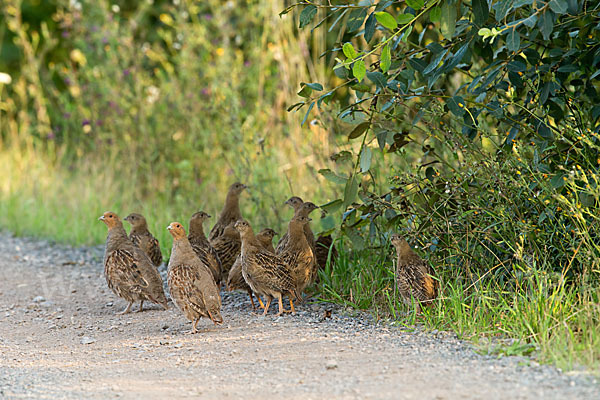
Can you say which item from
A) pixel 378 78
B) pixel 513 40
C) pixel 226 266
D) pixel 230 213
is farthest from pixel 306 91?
pixel 230 213

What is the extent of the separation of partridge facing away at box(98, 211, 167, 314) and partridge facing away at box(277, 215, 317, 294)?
1026 millimetres

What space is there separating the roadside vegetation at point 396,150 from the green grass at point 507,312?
0.05 ft

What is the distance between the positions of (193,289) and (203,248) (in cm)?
112

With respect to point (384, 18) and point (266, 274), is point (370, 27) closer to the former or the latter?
point (384, 18)

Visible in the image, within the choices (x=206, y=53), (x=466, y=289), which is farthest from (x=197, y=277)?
(x=206, y=53)

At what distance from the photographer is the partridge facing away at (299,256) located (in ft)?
19.8

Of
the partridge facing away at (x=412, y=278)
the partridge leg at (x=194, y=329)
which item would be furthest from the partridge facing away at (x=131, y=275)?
the partridge facing away at (x=412, y=278)

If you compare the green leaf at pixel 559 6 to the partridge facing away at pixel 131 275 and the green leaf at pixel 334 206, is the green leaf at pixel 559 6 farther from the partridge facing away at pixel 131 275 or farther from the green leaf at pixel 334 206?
the partridge facing away at pixel 131 275

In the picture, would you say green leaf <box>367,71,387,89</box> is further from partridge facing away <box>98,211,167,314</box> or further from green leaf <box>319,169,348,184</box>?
partridge facing away <box>98,211,167,314</box>

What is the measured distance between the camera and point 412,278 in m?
5.42

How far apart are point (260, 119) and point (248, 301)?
14.8ft

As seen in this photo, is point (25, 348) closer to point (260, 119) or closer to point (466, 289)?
point (466, 289)

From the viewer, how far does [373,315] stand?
5594 millimetres

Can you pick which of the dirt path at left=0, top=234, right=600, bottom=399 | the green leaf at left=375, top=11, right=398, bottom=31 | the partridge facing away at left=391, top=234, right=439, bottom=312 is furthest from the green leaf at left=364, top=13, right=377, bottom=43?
the dirt path at left=0, top=234, right=600, bottom=399
